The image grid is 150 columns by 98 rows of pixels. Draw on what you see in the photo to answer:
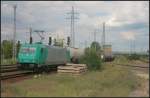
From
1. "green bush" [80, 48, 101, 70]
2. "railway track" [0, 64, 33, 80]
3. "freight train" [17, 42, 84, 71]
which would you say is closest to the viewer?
"railway track" [0, 64, 33, 80]

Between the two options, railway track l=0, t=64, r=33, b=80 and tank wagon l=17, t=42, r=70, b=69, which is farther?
tank wagon l=17, t=42, r=70, b=69

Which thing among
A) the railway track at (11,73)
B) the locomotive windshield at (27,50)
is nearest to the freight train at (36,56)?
the locomotive windshield at (27,50)

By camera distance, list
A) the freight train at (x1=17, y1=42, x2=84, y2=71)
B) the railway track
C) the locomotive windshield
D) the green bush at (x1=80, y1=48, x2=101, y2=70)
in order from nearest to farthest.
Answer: the railway track → the freight train at (x1=17, y1=42, x2=84, y2=71) → the locomotive windshield → the green bush at (x1=80, y1=48, x2=101, y2=70)

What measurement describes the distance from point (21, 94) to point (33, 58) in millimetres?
17616

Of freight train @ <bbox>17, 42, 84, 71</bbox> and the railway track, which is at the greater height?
freight train @ <bbox>17, 42, 84, 71</bbox>

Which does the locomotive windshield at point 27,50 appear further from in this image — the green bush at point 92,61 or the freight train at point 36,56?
the green bush at point 92,61

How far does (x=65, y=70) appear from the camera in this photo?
29109 millimetres

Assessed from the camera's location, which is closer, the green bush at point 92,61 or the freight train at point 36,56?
the freight train at point 36,56

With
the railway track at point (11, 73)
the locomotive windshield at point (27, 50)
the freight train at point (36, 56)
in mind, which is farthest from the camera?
the locomotive windshield at point (27, 50)

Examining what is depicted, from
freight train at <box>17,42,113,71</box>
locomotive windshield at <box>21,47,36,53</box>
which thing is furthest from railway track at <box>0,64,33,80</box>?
locomotive windshield at <box>21,47,36,53</box>

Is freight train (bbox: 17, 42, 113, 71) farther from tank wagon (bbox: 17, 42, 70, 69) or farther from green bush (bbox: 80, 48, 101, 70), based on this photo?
green bush (bbox: 80, 48, 101, 70)

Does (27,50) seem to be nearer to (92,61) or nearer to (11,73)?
(11,73)

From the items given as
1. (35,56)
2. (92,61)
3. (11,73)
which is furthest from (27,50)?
(92,61)

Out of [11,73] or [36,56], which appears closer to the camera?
[11,73]
